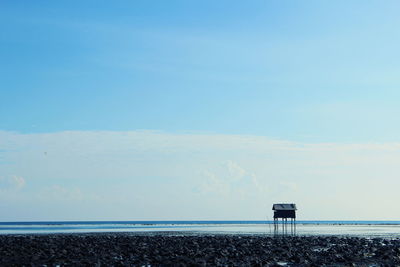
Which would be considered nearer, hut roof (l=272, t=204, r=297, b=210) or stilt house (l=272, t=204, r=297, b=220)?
stilt house (l=272, t=204, r=297, b=220)

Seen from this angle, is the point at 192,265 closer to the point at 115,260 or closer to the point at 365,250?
the point at 115,260

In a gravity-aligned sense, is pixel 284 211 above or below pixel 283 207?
below

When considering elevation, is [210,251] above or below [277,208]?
below

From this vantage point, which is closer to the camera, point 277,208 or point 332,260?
point 332,260

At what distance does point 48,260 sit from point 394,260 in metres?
24.0

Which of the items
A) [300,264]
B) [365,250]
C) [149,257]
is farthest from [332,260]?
[149,257]

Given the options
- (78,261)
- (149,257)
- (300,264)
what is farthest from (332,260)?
(78,261)

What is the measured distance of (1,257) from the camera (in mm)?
40719

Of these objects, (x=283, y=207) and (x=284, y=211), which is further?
(x=283, y=207)

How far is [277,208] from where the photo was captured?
82.8 m

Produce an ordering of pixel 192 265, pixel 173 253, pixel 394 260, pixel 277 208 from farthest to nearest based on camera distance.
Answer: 1. pixel 277 208
2. pixel 173 253
3. pixel 394 260
4. pixel 192 265

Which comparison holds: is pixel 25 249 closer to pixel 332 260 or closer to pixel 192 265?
pixel 192 265

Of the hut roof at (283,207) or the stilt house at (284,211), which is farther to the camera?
the hut roof at (283,207)

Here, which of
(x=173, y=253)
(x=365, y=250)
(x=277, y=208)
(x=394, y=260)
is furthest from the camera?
(x=277, y=208)
